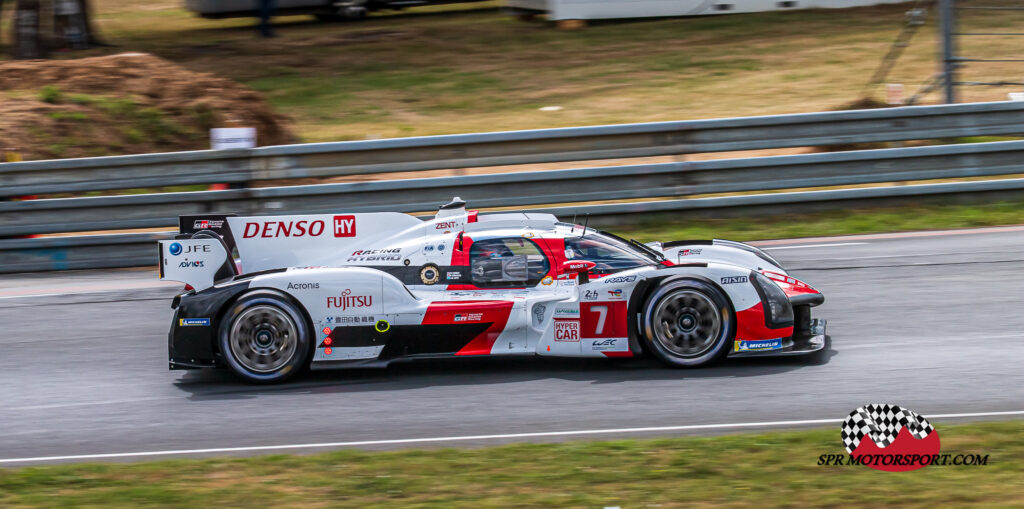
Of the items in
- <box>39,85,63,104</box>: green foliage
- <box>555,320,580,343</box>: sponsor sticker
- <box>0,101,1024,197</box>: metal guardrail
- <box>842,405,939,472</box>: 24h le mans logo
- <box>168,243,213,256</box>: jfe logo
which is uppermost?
<box>39,85,63,104</box>: green foliage

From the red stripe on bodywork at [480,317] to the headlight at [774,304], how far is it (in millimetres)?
1795

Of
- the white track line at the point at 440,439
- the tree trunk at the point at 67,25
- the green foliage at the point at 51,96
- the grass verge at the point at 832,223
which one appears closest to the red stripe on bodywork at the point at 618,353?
the white track line at the point at 440,439

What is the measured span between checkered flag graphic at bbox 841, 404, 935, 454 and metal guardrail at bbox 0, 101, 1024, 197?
269 inches

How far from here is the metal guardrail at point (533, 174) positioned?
1202 cm

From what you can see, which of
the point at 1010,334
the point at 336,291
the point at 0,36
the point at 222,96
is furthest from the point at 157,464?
the point at 0,36

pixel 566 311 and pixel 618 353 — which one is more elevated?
pixel 566 311

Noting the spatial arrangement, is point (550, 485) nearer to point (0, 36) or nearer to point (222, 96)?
point (222, 96)

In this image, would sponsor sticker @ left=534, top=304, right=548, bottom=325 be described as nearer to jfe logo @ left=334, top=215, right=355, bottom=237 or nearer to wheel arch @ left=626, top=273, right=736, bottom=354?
wheel arch @ left=626, top=273, right=736, bottom=354

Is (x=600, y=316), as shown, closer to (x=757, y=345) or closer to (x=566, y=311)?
(x=566, y=311)

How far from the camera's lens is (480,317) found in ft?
25.1

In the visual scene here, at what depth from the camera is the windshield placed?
7.85m

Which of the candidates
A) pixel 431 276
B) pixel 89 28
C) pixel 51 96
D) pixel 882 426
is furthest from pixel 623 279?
pixel 89 28

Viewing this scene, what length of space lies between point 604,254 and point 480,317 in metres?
1.05

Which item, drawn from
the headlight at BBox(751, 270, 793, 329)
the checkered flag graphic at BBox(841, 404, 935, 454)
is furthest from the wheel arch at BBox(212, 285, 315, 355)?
the checkered flag graphic at BBox(841, 404, 935, 454)
